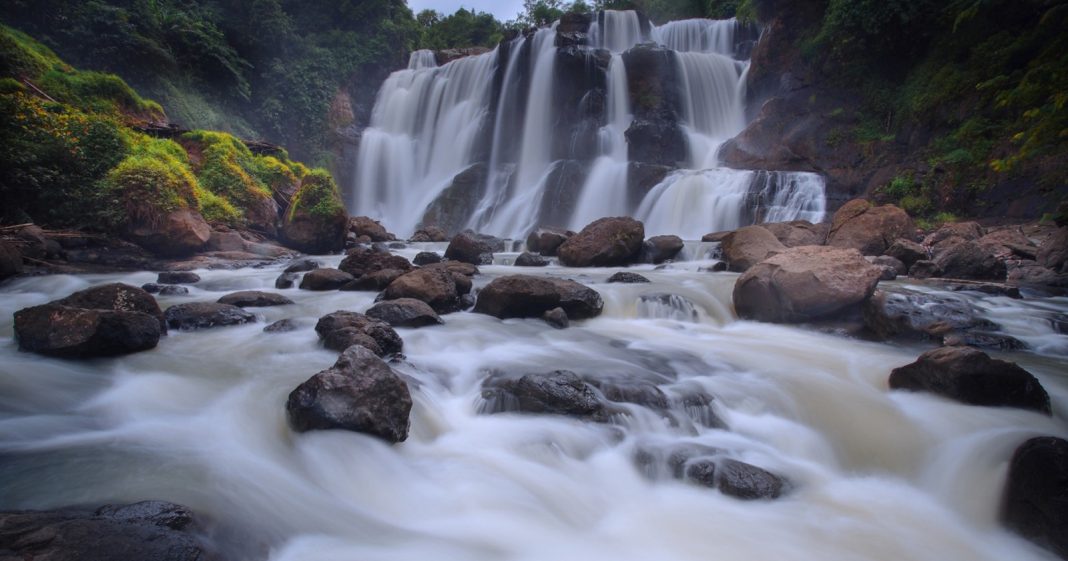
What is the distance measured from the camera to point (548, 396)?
438cm

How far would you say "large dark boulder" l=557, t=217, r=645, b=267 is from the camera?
11875 millimetres

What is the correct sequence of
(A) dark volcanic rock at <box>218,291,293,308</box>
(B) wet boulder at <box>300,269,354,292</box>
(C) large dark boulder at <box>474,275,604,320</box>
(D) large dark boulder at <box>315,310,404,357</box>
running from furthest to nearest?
(B) wet boulder at <box>300,269,354,292</box>, (A) dark volcanic rock at <box>218,291,293,308</box>, (C) large dark boulder at <box>474,275,604,320</box>, (D) large dark boulder at <box>315,310,404,357</box>

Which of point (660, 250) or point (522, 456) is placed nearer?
point (522, 456)

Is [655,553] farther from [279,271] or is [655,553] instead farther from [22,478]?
[279,271]

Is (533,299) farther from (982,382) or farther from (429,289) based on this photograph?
(982,382)

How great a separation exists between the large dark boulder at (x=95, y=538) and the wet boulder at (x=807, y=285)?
694cm

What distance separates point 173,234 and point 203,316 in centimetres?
639

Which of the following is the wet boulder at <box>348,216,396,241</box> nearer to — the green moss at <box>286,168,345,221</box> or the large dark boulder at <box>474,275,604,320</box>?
the green moss at <box>286,168,345,221</box>

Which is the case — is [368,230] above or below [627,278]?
above

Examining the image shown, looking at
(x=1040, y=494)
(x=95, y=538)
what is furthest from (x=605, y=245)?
(x=95, y=538)

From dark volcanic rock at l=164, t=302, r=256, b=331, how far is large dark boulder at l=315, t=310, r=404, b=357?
1.67 meters

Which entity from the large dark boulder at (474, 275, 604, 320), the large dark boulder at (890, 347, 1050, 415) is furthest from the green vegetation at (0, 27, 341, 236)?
the large dark boulder at (890, 347, 1050, 415)

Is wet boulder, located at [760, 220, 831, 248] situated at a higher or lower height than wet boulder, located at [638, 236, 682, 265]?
higher

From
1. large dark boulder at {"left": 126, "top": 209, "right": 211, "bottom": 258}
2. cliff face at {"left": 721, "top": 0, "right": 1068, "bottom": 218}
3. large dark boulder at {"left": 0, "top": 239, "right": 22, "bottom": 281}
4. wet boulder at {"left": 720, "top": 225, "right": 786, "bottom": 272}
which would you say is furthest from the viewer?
cliff face at {"left": 721, "top": 0, "right": 1068, "bottom": 218}
